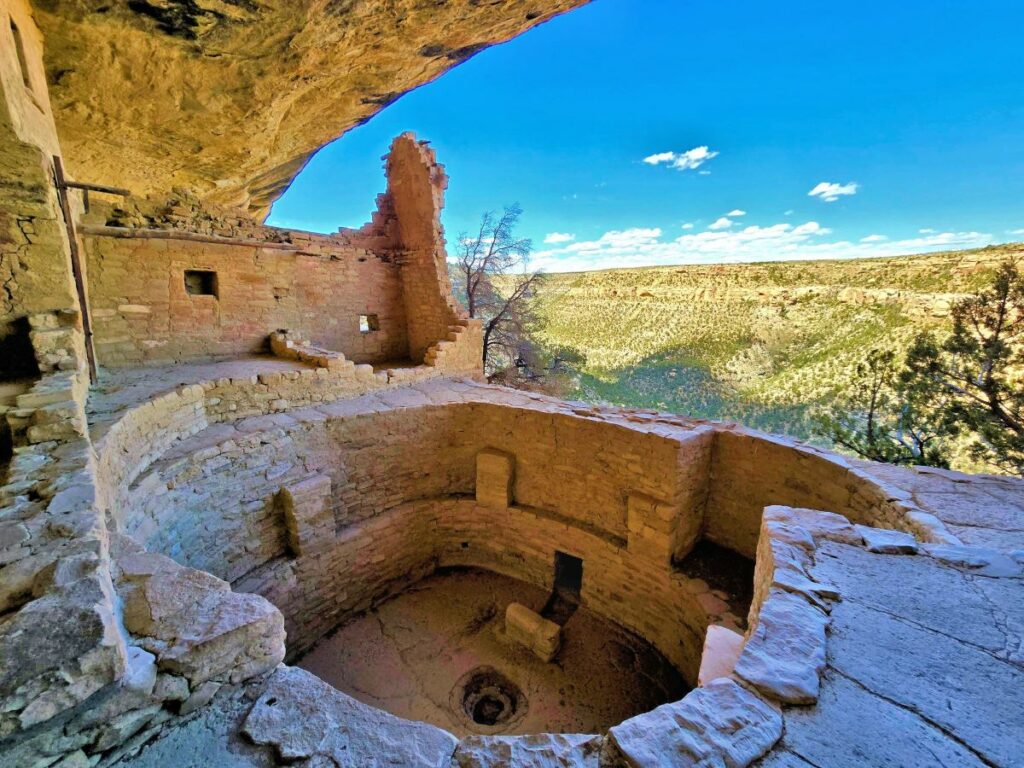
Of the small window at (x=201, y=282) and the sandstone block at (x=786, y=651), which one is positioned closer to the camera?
the sandstone block at (x=786, y=651)

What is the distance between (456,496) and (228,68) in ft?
21.2

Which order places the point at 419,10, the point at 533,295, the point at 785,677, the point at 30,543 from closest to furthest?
the point at 785,677, the point at 30,543, the point at 419,10, the point at 533,295

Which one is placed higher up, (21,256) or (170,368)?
(21,256)

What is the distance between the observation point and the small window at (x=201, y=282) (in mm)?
7047

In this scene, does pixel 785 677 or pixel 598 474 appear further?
pixel 598 474

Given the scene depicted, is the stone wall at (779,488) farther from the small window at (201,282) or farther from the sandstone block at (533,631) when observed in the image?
the small window at (201,282)

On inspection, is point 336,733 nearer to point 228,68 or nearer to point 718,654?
point 718,654

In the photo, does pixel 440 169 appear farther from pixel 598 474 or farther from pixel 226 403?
pixel 598 474

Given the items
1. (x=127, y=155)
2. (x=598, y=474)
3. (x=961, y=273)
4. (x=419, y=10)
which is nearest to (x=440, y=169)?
(x=419, y=10)

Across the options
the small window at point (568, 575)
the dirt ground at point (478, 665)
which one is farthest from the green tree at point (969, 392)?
the dirt ground at point (478, 665)

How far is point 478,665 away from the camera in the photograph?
528 cm

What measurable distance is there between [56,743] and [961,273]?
21.2 m

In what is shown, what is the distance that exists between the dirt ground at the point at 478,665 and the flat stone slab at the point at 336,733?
11.5 feet

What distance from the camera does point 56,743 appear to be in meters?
1.35
